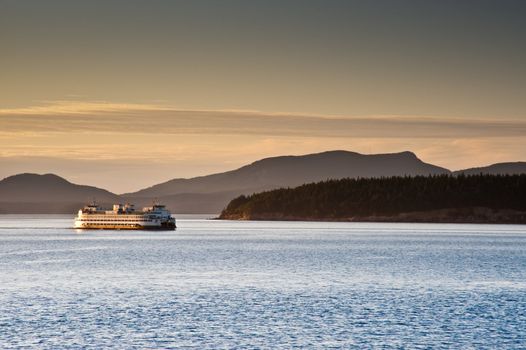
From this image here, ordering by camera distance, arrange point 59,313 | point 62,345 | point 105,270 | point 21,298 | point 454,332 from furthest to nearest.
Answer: point 105,270, point 21,298, point 59,313, point 454,332, point 62,345

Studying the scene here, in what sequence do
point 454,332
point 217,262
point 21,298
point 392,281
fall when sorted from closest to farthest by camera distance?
point 454,332 → point 21,298 → point 392,281 → point 217,262

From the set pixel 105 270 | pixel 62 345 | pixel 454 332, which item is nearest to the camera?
pixel 62 345

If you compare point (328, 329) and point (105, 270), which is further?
point (105, 270)

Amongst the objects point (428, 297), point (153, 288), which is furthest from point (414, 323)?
point (153, 288)

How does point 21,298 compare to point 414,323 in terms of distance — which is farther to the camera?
point 21,298

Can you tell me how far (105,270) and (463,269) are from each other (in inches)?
1880

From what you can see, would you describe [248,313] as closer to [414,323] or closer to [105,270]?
[414,323]

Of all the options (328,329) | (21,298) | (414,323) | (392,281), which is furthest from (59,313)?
(392,281)

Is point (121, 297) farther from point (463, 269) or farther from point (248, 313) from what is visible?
point (463, 269)

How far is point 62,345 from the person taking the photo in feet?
192

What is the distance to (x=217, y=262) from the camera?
138m

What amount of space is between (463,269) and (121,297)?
56.3 metres

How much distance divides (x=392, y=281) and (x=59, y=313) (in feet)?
145

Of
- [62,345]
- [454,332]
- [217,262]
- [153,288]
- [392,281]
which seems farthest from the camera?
[217,262]
